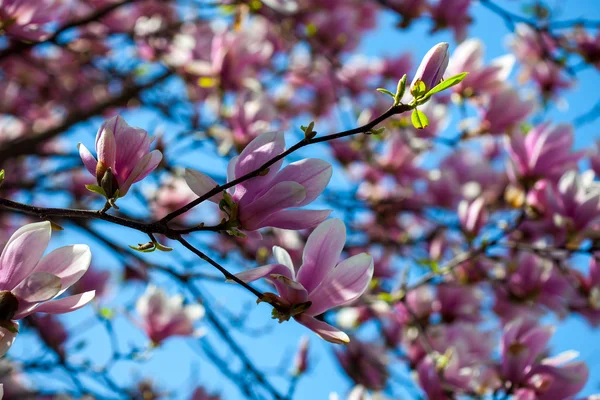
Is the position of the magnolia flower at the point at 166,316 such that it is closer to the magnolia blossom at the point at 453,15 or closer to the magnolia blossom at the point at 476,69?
the magnolia blossom at the point at 476,69

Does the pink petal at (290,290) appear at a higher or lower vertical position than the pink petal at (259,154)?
lower

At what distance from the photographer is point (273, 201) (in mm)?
761

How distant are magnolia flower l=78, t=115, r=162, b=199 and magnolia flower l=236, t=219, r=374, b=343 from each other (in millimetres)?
226

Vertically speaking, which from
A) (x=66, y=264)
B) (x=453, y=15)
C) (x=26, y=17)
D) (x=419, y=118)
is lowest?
(x=66, y=264)

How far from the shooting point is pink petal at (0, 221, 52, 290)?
0.71 meters

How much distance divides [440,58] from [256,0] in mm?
1340

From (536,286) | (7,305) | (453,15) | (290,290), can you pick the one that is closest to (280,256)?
(290,290)

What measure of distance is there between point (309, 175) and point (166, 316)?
1.26 m

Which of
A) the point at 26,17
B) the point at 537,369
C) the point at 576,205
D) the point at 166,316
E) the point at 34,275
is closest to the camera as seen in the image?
the point at 34,275

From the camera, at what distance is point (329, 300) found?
31.1 inches

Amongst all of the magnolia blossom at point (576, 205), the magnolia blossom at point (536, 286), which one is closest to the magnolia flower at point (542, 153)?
the magnolia blossom at point (576, 205)

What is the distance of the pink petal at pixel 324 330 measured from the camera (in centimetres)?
76

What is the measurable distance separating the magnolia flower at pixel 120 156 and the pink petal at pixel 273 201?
15 cm

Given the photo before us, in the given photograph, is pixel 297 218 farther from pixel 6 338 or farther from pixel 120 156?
pixel 6 338
